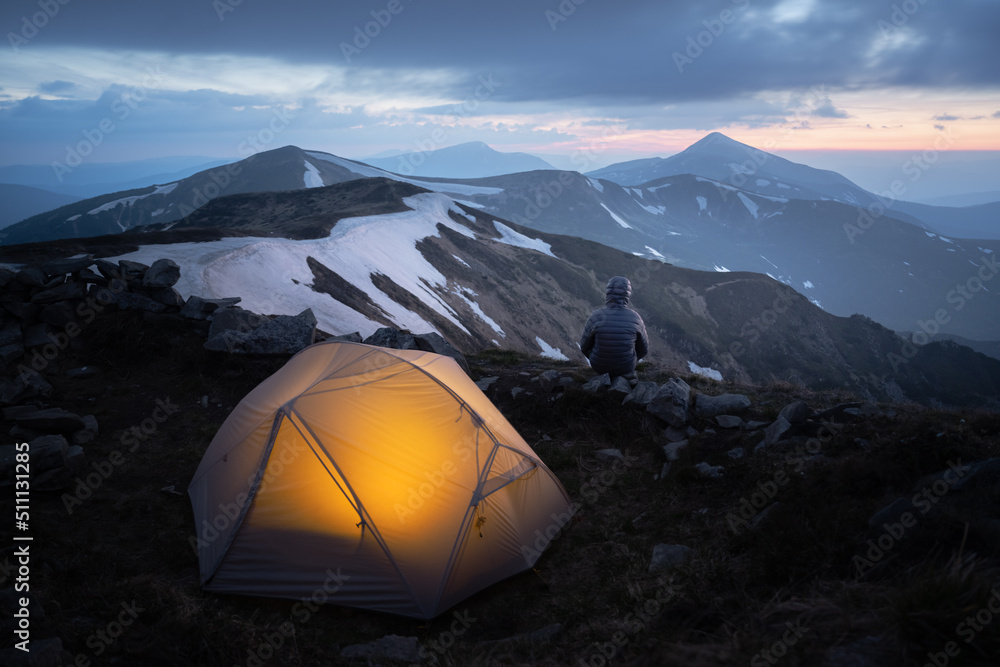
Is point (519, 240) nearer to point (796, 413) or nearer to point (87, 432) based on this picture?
point (87, 432)

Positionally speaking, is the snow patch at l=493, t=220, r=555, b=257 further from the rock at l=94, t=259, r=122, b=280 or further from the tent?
the tent

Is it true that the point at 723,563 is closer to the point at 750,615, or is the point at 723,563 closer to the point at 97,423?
the point at 750,615

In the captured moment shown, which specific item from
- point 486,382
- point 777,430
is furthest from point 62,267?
point 777,430

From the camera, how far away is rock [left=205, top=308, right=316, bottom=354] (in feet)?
39.8

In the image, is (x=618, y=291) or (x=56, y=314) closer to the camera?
(x=618, y=291)

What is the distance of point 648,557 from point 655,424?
11.1ft

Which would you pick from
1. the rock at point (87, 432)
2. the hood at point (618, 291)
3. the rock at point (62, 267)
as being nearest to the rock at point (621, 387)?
the hood at point (618, 291)

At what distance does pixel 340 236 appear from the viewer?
4016cm

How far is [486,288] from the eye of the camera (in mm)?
52531

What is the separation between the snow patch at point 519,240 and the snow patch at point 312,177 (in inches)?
4410

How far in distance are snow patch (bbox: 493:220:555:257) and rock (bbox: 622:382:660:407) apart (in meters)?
64.4

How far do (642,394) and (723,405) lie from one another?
147 cm

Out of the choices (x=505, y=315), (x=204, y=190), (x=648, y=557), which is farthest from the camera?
(x=204, y=190)

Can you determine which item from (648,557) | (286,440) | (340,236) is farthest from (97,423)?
(340,236)
